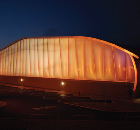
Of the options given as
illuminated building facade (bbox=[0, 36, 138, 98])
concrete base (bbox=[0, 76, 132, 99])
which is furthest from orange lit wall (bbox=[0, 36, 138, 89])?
concrete base (bbox=[0, 76, 132, 99])

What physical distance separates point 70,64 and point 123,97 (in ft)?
33.0

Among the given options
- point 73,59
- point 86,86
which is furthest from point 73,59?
point 86,86

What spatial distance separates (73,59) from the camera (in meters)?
25.5

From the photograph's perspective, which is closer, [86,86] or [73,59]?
[86,86]

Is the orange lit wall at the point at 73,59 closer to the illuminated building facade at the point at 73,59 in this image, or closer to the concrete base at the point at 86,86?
the illuminated building facade at the point at 73,59

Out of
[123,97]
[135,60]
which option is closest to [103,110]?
[123,97]

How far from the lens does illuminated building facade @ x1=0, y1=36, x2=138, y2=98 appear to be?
820 inches

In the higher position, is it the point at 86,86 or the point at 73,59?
the point at 73,59

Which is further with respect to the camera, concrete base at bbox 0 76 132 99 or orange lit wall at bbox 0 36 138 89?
orange lit wall at bbox 0 36 138 89

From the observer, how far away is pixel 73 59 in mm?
25531

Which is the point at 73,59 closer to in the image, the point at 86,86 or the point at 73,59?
the point at 73,59

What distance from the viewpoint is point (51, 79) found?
2803 cm

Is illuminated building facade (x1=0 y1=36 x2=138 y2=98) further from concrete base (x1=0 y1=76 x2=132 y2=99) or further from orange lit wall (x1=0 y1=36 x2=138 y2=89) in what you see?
concrete base (x1=0 y1=76 x2=132 y2=99)

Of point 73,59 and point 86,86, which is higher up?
point 73,59
